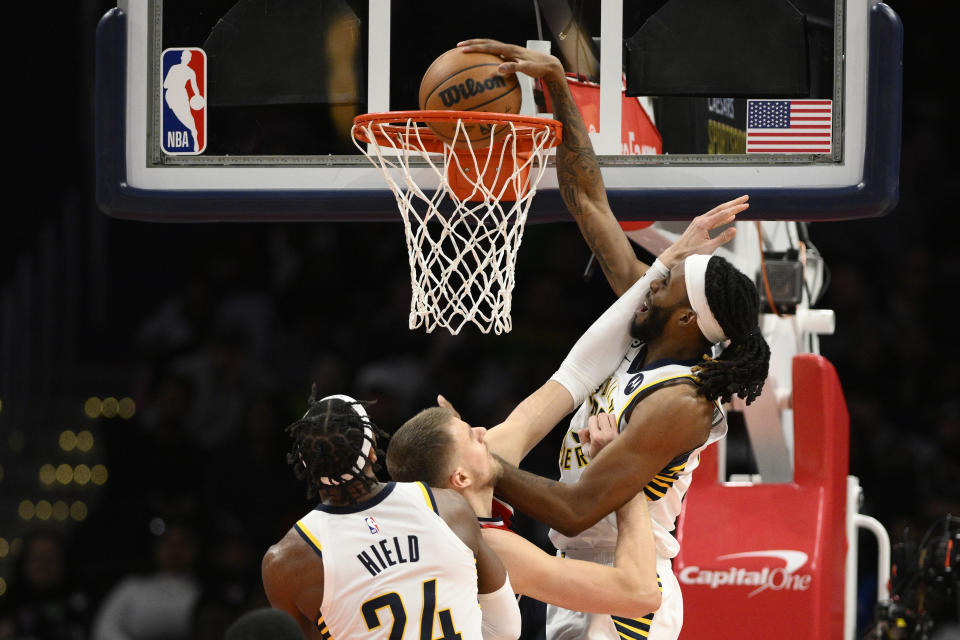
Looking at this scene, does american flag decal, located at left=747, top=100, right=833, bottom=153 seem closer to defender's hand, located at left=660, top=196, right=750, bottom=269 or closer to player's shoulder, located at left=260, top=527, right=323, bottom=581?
defender's hand, located at left=660, top=196, right=750, bottom=269

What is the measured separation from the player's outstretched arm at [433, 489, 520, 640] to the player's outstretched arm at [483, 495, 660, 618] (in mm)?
105

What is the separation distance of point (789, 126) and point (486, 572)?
1813 millimetres

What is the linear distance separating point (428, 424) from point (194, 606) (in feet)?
13.7

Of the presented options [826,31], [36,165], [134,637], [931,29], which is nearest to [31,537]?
[134,637]

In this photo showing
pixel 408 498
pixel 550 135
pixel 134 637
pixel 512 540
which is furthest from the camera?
pixel 134 637

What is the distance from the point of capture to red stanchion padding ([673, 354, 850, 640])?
4.61m

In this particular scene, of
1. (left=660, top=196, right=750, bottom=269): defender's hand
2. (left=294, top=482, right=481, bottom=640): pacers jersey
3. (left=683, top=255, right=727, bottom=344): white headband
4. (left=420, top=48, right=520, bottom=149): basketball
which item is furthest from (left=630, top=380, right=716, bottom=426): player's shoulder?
(left=420, top=48, right=520, bottom=149): basketball

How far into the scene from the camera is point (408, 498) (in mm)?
3160

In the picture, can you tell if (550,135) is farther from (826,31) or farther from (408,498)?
(408,498)

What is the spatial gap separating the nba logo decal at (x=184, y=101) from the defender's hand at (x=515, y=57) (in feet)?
3.08

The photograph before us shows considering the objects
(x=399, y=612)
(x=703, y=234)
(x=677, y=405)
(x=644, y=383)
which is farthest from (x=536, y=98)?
(x=399, y=612)

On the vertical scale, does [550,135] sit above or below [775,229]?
above

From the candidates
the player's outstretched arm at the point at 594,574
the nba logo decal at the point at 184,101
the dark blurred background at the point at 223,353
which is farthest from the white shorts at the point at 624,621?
the dark blurred background at the point at 223,353

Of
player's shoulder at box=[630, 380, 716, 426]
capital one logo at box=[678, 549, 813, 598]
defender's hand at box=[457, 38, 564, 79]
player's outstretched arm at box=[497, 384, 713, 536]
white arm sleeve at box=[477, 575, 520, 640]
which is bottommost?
capital one logo at box=[678, 549, 813, 598]
